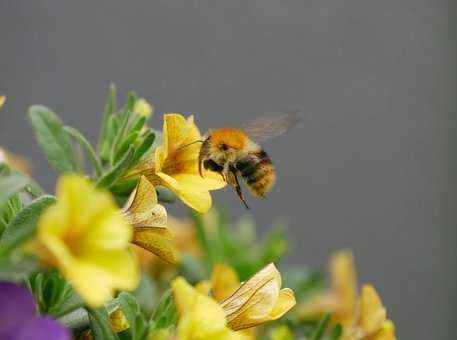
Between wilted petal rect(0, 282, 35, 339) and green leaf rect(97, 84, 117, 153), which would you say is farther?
green leaf rect(97, 84, 117, 153)

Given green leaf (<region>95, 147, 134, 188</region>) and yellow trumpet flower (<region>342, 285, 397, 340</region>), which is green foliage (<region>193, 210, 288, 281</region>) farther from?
green leaf (<region>95, 147, 134, 188</region>)

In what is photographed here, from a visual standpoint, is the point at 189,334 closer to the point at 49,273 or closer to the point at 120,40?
the point at 49,273

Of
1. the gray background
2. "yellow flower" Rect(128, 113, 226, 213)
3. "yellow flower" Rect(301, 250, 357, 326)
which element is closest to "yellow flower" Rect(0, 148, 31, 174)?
"yellow flower" Rect(128, 113, 226, 213)

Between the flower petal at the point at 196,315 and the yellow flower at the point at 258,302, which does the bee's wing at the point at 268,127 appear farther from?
the flower petal at the point at 196,315

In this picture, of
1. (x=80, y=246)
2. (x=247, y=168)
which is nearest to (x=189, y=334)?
(x=80, y=246)

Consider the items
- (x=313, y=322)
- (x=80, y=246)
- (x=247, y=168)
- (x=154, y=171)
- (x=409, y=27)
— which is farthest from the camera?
(x=409, y=27)

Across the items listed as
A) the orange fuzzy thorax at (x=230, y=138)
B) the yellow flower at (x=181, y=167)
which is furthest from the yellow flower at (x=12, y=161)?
the orange fuzzy thorax at (x=230, y=138)
